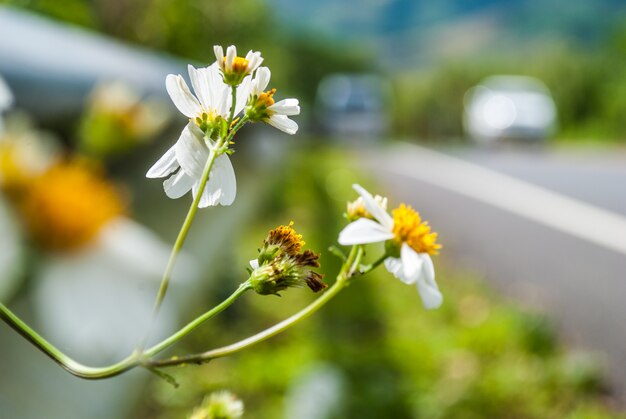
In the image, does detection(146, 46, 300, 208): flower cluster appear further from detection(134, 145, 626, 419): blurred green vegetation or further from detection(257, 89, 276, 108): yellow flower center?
detection(134, 145, 626, 419): blurred green vegetation

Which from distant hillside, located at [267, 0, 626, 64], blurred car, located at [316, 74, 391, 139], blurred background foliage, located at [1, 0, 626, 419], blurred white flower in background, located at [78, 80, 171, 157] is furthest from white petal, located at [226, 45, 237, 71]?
distant hillside, located at [267, 0, 626, 64]

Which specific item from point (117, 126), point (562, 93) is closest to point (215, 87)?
point (117, 126)

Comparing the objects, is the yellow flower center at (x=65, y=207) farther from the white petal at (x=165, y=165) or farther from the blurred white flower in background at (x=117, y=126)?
the white petal at (x=165, y=165)

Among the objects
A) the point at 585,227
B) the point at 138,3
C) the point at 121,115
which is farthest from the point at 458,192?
the point at 121,115

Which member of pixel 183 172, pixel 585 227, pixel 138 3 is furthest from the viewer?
pixel 585 227

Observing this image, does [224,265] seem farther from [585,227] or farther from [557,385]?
[585,227]

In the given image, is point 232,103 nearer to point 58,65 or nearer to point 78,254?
point 78,254
